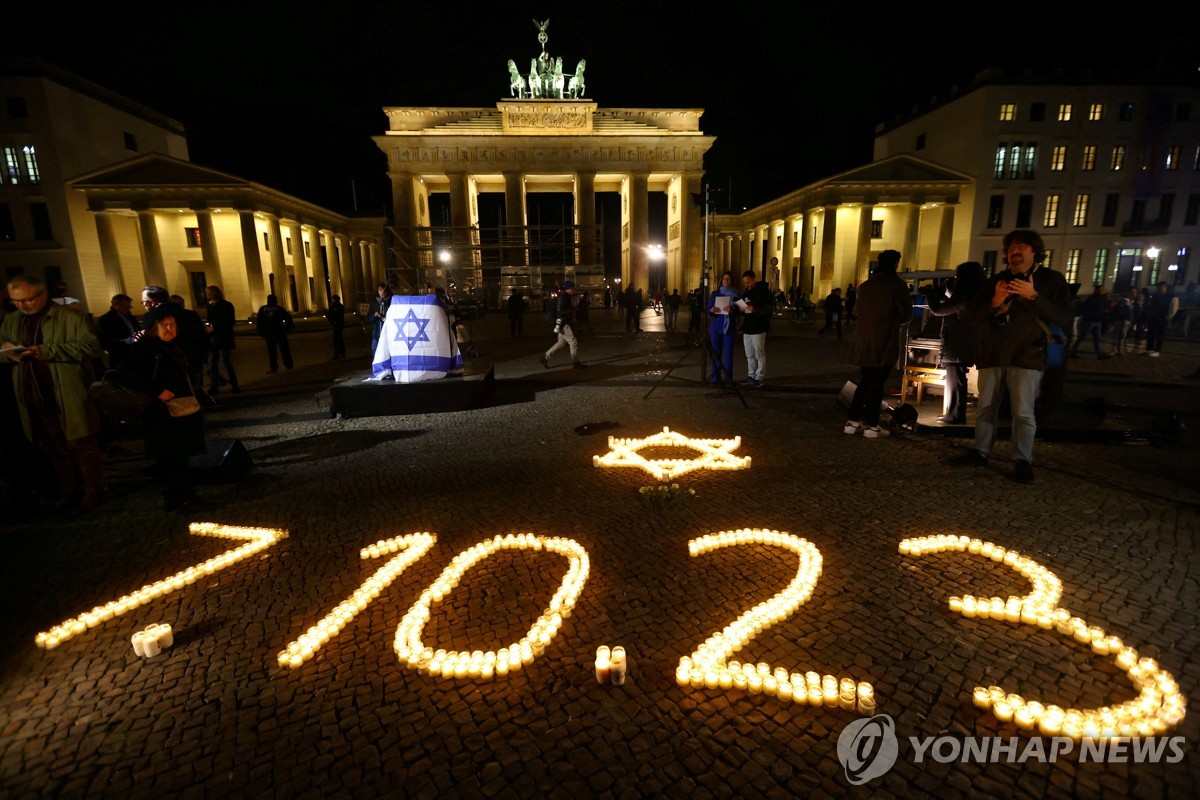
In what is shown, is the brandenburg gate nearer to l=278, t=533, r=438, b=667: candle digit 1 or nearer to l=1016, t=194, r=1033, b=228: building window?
l=1016, t=194, r=1033, b=228: building window

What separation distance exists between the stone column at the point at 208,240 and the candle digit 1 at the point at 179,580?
39.8m

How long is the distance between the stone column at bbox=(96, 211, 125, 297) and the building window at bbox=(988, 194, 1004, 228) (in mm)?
60055

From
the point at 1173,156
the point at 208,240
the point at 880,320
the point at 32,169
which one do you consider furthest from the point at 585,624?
the point at 1173,156

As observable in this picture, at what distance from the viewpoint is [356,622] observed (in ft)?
11.1

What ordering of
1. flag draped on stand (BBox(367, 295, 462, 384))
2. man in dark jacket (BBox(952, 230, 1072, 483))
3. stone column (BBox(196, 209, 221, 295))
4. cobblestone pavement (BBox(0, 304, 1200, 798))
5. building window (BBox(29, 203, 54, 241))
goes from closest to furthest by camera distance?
cobblestone pavement (BBox(0, 304, 1200, 798)) → man in dark jacket (BBox(952, 230, 1072, 483)) → flag draped on stand (BBox(367, 295, 462, 384)) → stone column (BBox(196, 209, 221, 295)) → building window (BBox(29, 203, 54, 241))

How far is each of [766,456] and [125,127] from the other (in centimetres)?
5559

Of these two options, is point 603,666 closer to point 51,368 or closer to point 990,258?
point 51,368

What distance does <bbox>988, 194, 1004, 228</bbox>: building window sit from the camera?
136 ft

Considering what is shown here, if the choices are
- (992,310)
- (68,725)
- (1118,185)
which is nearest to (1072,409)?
(992,310)

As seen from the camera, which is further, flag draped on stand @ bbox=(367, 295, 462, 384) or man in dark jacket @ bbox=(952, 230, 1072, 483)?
flag draped on stand @ bbox=(367, 295, 462, 384)

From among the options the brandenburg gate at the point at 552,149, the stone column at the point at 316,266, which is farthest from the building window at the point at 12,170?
the brandenburg gate at the point at 552,149

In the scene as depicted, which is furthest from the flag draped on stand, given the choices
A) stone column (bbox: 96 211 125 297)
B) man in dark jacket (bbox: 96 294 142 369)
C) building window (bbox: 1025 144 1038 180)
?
building window (bbox: 1025 144 1038 180)

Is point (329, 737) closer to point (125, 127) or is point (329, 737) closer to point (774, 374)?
point (774, 374)

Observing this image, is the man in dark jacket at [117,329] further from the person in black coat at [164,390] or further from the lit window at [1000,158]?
the lit window at [1000,158]
